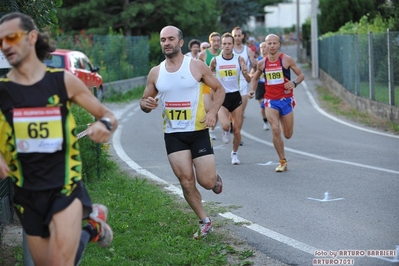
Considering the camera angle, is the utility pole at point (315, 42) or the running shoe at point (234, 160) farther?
the utility pole at point (315, 42)

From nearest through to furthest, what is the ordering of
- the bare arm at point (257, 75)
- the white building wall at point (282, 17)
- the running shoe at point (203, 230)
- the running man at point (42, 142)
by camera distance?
the running man at point (42, 142) → the running shoe at point (203, 230) → the bare arm at point (257, 75) → the white building wall at point (282, 17)

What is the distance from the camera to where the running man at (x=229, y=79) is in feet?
45.6

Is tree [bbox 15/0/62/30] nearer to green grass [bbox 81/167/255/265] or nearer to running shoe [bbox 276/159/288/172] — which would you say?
green grass [bbox 81/167/255/265]

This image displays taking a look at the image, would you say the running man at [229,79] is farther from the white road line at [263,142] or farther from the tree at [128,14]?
the tree at [128,14]

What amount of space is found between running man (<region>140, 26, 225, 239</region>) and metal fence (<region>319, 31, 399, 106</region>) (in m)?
10.3

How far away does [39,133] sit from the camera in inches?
195

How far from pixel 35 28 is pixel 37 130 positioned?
0.69 meters

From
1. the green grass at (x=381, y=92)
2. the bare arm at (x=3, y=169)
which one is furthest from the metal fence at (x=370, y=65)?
the bare arm at (x=3, y=169)

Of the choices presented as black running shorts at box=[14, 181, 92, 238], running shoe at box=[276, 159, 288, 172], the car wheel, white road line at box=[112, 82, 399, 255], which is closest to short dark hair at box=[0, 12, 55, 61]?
black running shorts at box=[14, 181, 92, 238]

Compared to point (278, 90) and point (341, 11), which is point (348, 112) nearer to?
point (278, 90)

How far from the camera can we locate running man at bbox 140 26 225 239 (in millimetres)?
8219

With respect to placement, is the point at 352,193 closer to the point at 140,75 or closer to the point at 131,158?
the point at 131,158

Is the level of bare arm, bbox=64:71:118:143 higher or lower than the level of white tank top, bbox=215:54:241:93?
higher

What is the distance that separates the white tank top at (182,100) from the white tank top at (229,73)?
5.91 m
